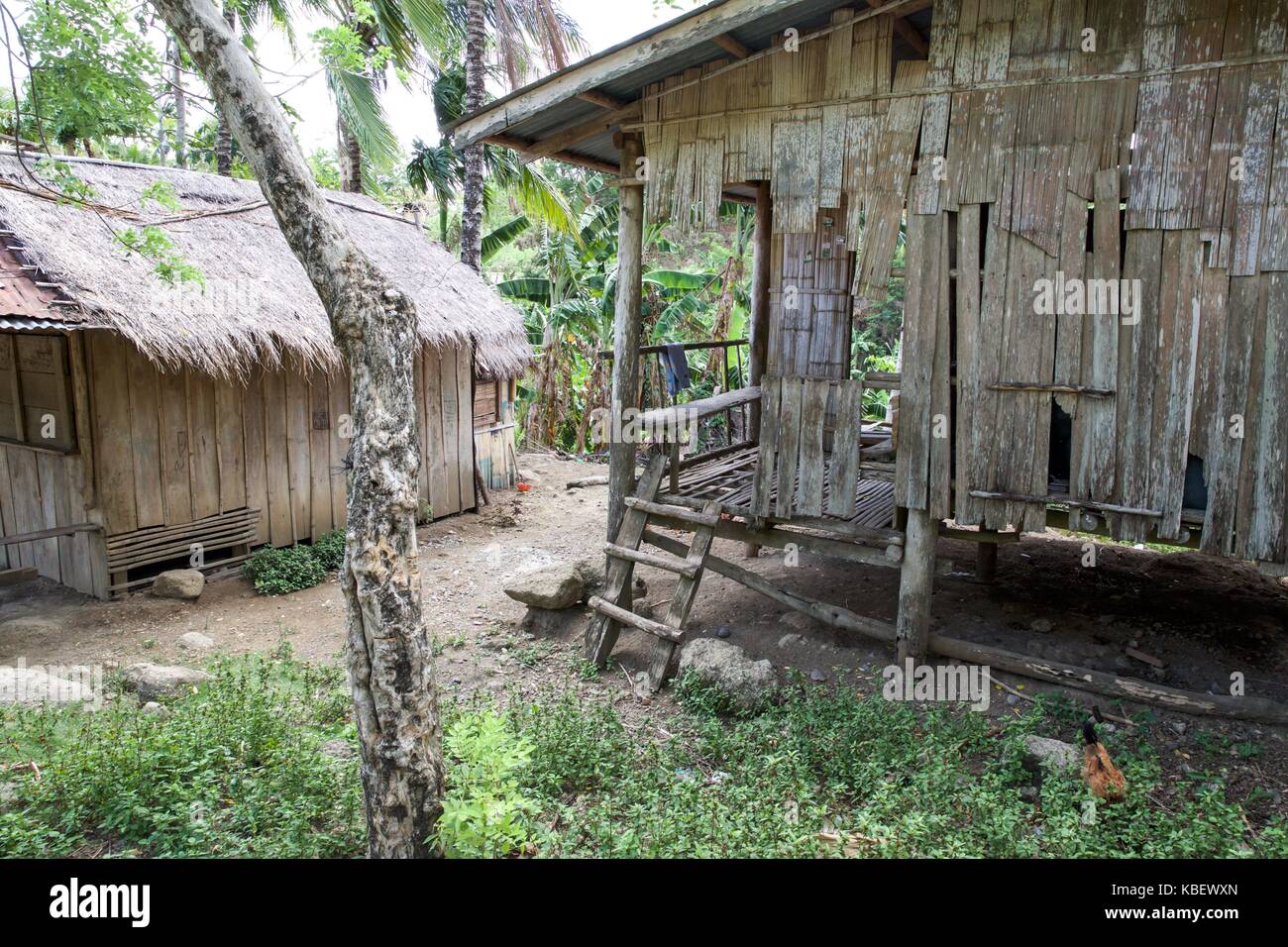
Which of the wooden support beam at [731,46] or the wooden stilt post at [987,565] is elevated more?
the wooden support beam at [731,46]

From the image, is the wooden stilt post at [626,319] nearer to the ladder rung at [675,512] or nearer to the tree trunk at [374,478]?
the ladder rung at [675,512]

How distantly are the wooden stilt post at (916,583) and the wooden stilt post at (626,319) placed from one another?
8.23 feet

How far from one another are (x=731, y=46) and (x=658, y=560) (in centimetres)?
393

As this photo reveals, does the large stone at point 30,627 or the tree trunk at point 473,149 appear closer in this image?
the large stone at point 30,627

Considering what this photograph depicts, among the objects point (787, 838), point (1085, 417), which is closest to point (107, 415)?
point (787, 838)

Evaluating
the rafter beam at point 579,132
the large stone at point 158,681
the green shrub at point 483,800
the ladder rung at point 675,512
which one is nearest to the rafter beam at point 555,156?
the rafter beam at point 579,132

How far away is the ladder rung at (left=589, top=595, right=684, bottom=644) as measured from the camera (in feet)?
22.1

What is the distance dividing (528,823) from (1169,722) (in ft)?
14.1

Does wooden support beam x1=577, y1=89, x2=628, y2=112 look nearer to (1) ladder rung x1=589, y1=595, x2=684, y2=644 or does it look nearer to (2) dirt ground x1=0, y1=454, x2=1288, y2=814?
(1) ladder rung x1=589, y1=595, x2=684, y2=644

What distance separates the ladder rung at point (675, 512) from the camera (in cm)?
721

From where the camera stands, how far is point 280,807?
4496mm

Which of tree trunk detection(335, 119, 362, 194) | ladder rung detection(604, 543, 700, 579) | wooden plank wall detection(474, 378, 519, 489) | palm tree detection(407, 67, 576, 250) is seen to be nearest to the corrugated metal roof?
ladder rung detection(604, 543, 700, 579)

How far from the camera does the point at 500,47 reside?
16266 millimetres

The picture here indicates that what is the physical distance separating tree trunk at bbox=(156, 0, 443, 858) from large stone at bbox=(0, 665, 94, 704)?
3488 mm
